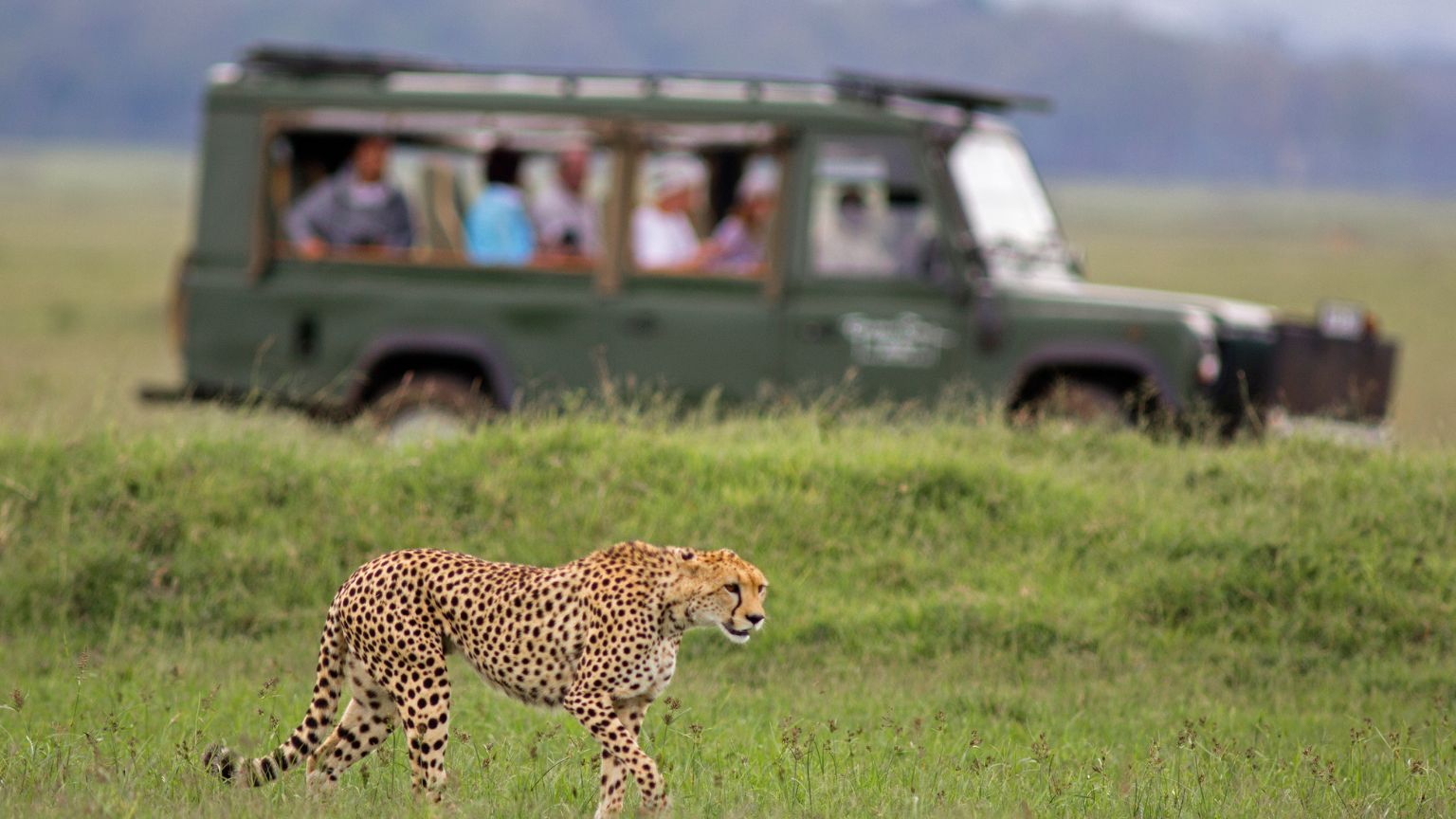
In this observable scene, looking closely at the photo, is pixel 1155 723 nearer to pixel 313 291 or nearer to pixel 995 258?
pixel 995 258

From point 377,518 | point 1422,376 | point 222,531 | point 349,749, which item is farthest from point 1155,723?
point 1422,376

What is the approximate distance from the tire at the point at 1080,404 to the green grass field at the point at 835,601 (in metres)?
0.52

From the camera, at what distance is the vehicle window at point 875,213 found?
10.8m

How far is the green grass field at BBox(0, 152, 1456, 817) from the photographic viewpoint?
5840mm

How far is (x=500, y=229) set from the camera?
11.4 meters

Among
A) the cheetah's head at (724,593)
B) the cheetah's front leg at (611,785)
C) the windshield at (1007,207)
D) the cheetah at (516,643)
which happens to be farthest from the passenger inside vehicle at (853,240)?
the cheetah's front leg at (611,785)

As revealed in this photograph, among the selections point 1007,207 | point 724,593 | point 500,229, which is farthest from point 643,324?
point 724,593

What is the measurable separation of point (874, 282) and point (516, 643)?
6067mm

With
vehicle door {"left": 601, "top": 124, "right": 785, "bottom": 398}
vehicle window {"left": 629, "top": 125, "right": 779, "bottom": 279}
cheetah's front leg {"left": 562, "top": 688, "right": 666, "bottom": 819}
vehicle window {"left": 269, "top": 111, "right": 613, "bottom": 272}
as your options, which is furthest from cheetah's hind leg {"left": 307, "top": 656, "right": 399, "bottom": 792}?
vehicle window {"left": 269, "top": 111, "right": 613, "bottom": 272}

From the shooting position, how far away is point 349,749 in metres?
5.32

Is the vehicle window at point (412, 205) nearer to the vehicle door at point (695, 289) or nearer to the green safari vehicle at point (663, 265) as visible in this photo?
the green safari vehicle at point (663, 265)

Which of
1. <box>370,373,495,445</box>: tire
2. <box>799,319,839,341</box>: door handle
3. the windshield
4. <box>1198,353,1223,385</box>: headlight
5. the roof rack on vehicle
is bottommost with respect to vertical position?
<box>370,373,495,445</box>: tire

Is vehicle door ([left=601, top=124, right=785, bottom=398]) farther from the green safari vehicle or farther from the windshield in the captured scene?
the windshield

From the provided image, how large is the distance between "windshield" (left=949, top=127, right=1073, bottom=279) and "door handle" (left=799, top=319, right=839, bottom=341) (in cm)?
101
